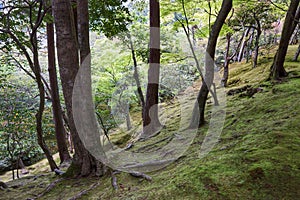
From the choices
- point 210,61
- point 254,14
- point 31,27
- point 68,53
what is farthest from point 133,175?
point 254,14

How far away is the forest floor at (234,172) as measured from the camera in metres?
2.30

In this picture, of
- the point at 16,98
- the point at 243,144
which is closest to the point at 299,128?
the point at 243,144

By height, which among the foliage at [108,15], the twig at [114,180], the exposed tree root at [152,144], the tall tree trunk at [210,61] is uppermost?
the foliage at [108,15]

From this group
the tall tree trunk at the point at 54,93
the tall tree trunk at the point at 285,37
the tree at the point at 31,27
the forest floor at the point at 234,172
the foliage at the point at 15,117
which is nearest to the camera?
the forest floor at the point at 234,172

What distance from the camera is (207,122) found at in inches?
226

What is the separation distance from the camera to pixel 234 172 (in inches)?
101

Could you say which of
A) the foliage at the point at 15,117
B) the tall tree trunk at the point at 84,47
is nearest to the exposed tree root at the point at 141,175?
the tall tree trunk at the point at 84,47

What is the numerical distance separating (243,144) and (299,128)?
817mm

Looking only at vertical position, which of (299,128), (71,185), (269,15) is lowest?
(71,185)

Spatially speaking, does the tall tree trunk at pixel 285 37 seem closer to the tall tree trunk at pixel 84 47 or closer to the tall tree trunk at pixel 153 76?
the tall tree trunk at pixel 153 76

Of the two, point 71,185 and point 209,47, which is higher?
point 209,47

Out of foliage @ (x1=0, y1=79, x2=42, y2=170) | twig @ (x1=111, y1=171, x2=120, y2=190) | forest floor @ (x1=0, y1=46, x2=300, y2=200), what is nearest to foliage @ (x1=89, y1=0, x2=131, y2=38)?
forest floor @ (x1=0, y1=46, x2=300, y2=200)

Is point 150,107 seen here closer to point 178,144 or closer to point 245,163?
point 178,144

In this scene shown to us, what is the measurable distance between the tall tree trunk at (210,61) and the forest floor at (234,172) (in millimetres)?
581
